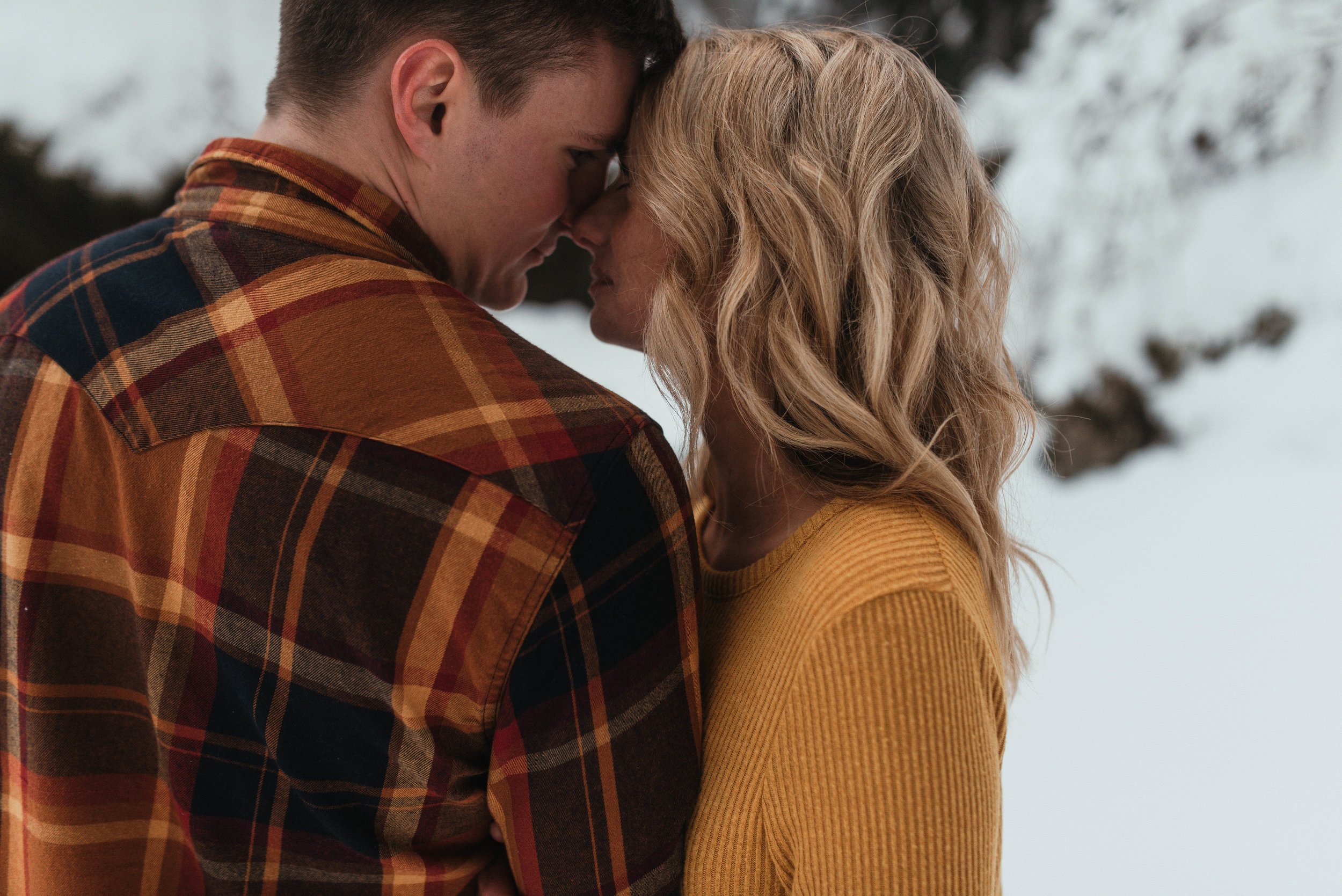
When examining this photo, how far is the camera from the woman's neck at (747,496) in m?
0.99

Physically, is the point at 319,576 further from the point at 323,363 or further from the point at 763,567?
the point at 763,567

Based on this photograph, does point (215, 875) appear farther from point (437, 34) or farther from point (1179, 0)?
point (1179, 0)

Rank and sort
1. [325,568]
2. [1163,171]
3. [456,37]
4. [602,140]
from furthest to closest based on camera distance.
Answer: [1163,171]
[602,140]
[456,37]
[325,568]

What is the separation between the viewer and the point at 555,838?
2.55 feet

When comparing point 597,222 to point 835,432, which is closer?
point 835,432

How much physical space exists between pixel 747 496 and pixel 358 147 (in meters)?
0.61

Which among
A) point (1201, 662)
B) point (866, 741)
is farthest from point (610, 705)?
point (1201, 662)

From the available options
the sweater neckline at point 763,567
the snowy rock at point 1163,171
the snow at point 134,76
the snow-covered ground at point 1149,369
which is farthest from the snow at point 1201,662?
the snow at point 134,76

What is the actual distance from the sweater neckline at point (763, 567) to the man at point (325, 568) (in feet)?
0.50

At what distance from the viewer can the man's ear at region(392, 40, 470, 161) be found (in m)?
0.91

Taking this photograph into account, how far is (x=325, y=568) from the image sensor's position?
2.36 ft

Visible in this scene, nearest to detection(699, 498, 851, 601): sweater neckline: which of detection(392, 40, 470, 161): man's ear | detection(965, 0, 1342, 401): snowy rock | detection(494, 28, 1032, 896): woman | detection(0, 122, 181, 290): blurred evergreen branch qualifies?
detection(494, 28, 1032, 896): woman

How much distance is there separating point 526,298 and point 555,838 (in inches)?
61.4

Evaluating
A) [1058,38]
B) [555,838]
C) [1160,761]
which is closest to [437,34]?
[555,838]
